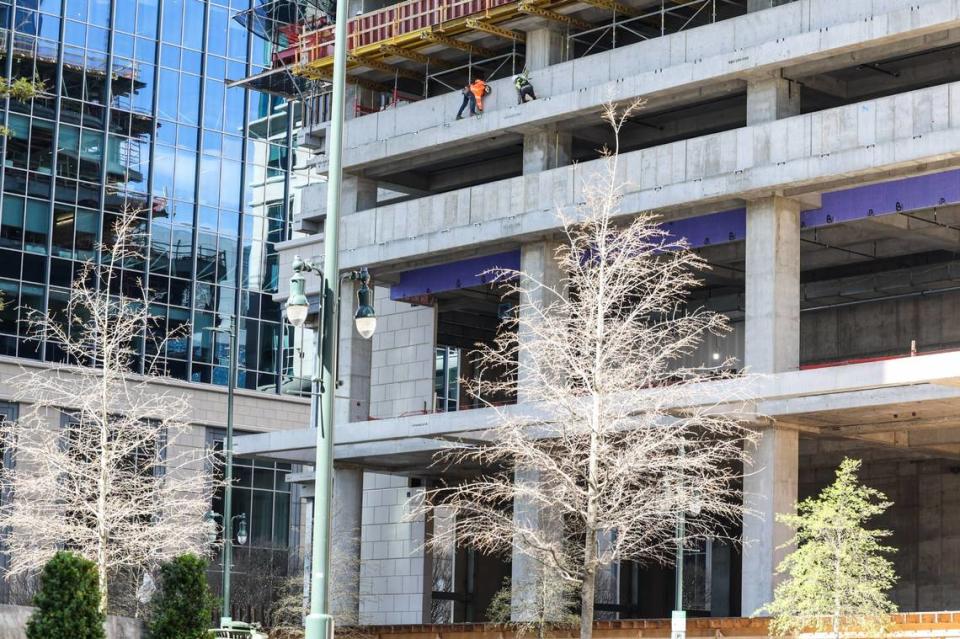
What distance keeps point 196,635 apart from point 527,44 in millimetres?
32009

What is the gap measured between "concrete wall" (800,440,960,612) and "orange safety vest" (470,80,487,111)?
17.6m

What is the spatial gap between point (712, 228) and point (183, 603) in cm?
2643

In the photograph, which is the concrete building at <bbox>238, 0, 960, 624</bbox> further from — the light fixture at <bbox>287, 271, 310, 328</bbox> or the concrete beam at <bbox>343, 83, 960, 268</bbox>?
the light fixture at <bbox>287, 271, 310, 328</bbox>

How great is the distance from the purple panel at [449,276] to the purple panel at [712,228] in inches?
293

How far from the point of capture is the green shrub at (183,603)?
31641 millimetres

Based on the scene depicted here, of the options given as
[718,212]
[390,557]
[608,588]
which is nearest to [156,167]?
[390,557]

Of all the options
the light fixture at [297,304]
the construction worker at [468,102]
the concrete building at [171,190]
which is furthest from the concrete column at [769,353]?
the concrete building at [171,190]

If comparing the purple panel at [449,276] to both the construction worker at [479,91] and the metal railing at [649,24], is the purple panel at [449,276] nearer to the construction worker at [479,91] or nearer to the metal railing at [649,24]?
the construction worker at [479,91]

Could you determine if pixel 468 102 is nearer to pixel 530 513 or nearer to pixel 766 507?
Answer: pixel 530 513

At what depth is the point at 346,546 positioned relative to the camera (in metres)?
61.7

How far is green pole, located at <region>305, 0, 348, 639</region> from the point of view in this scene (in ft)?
71.3

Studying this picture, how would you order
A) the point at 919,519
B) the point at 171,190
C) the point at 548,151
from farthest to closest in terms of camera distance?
the point at 171,190 < the point at 919,519 < the point at 548,151

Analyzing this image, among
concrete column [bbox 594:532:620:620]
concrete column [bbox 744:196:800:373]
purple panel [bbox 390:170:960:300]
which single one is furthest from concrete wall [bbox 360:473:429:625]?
concrete column [bbox 744:196:800:373]

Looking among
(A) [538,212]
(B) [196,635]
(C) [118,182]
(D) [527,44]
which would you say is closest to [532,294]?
(A) [538,212]
